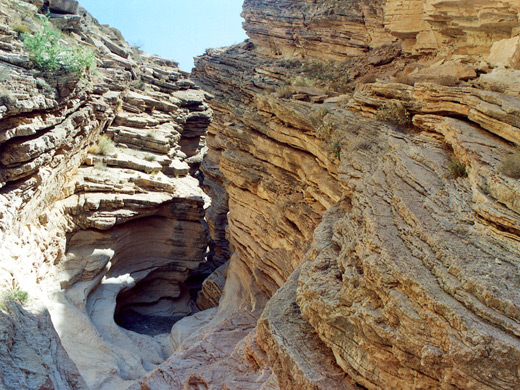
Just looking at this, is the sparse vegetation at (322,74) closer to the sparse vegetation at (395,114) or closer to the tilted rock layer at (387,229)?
the tilted rock layer at (387,229)

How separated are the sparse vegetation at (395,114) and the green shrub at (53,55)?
10419 millimetres

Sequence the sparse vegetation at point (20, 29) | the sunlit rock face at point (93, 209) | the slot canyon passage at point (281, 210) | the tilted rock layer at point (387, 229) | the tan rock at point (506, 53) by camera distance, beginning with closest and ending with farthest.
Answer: the tilted rock layer at point (387, 229) < the slot canyon passage at point (281, 210) < the tan rock at point (506, 53) < the sunlit rock face at point (93, 209) < the sparse vegetation at point (20, 29)

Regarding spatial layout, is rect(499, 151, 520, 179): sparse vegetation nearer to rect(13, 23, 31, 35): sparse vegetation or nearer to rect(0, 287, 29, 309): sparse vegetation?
rect(0, 287, 29, 309): sparse vegetation

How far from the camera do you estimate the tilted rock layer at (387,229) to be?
3842mm

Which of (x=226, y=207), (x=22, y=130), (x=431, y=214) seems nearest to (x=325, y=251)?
(x=431, y=214)

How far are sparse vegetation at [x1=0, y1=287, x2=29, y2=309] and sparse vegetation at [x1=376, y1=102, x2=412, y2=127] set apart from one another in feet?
29.7

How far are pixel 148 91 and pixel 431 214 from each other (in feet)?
67.3

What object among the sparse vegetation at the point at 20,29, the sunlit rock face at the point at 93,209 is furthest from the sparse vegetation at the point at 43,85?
the sparse vegetation at the point at 20,29

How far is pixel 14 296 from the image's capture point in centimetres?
1062

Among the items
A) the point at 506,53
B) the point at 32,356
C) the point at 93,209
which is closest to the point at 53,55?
the point at 93,209

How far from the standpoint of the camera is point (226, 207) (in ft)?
69.7

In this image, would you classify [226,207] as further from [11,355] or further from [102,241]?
[11,355]

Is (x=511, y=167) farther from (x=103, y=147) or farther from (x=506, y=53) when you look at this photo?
(x=103, y=147)

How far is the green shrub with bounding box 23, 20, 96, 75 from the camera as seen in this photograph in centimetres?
1399
